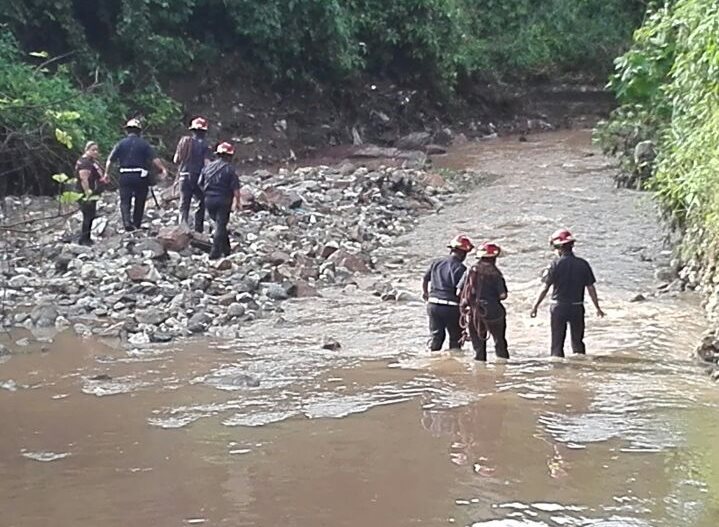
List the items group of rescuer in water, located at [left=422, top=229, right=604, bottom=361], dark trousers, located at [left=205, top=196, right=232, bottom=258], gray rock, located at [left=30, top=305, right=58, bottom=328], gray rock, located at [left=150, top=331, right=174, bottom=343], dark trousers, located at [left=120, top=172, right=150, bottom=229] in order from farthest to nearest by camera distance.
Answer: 1. dark trousers, located at [left=120, top=172, right=150, bottom=229]
2. dark trousers, located at [left=205, top=196, right=232, bottom=258]
3. gray rock, located at [left=30, top=305, right=58, bottom=328]
4. gray rock, located at [left=150, top=331, right=174, bottom=343]
5. group of rescuer in water, located at [left=422, top=229, right=604, bottom=361]

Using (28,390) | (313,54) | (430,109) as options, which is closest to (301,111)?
(313,54)

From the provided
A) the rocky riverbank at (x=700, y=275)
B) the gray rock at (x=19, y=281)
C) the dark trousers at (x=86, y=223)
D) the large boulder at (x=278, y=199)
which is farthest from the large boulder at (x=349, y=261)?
the gray rock at (x=19, y=281)

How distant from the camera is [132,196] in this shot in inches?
605

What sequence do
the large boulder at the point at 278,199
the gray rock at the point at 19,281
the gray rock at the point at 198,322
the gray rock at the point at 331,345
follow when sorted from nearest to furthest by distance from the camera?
the gray rock at the point at 331,345 < the gray rock at the point at 198,322 < the gray rock at the point at 19,281 < the large boulder at the point at 278,199

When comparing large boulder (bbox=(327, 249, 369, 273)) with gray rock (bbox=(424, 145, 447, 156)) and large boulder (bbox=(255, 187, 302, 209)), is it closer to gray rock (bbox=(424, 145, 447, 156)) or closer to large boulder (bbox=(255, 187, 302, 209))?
large boulder (bbox=(255, 187, 302, 209))

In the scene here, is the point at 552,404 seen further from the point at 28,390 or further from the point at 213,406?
the point at 28,390

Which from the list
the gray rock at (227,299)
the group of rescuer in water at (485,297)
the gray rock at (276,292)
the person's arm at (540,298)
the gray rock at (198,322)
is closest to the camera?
the group of rescuer in water at (485,297)

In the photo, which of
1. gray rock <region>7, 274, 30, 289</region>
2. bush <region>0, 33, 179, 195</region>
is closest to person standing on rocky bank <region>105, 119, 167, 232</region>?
bush <region>0, 33, 179, 195</region>

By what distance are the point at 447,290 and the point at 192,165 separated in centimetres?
584

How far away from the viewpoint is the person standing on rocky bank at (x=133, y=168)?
14945mm

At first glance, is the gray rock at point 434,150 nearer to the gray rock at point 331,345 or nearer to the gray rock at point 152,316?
the gray rock at point 152,316

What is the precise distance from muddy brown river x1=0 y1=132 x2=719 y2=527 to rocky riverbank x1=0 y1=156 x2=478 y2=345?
0.61 metres

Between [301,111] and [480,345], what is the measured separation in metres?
20.2

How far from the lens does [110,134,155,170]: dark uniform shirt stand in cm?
1492
